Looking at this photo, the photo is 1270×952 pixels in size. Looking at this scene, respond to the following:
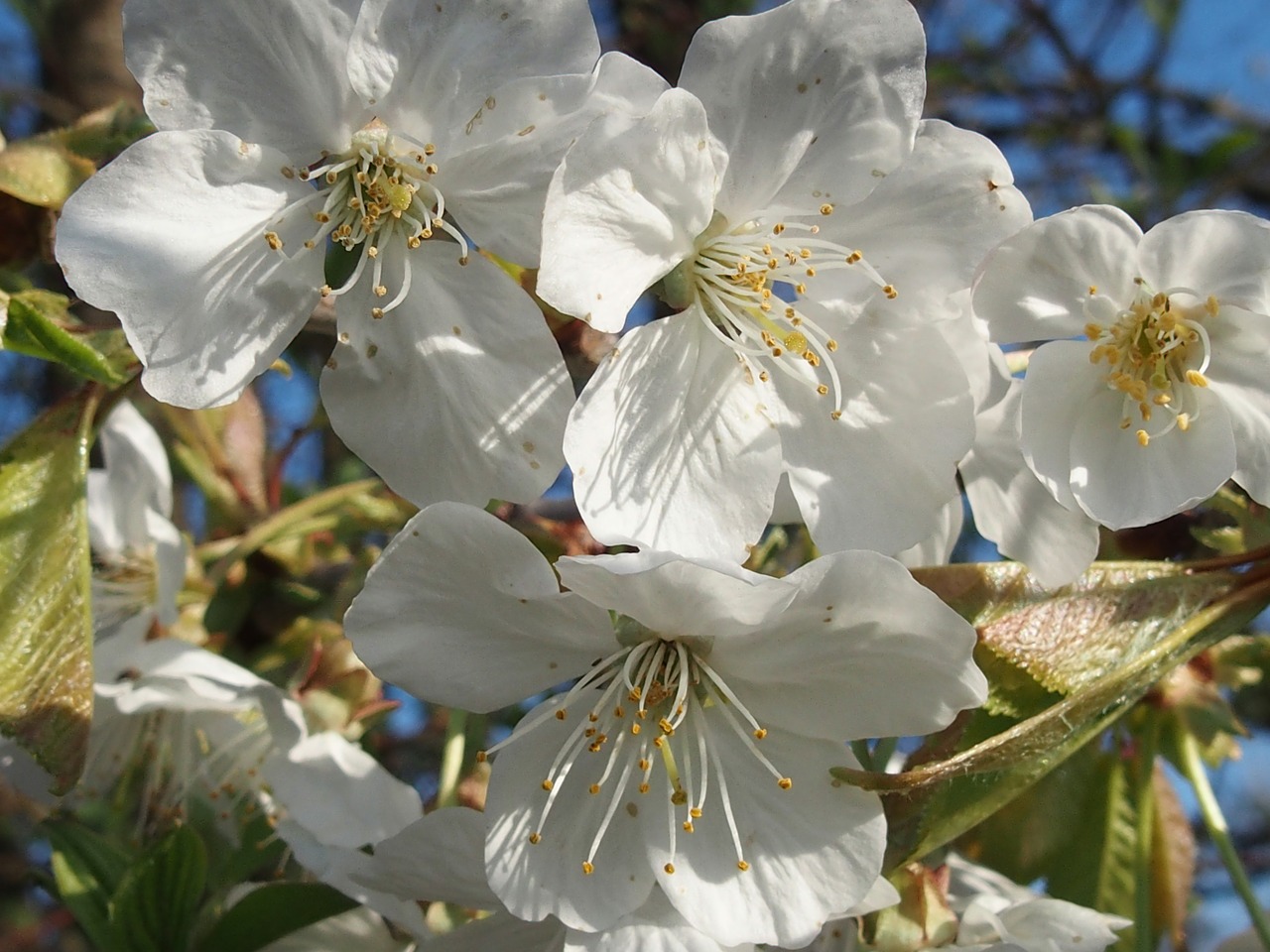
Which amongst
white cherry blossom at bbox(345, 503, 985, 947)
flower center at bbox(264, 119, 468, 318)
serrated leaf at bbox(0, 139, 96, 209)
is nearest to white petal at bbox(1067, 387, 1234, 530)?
white cherry blossom at bbox(345, 503, 985, 947)

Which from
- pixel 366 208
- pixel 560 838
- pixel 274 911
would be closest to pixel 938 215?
pixel 366 208

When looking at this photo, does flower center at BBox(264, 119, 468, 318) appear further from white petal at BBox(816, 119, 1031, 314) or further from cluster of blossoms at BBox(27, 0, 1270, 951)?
white petal at BBox(816, 119, 1031, 314)

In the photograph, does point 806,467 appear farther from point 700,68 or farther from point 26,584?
point 26,584

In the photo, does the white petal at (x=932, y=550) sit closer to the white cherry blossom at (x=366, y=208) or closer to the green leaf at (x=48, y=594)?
the white cherry blossom at (x=366, y=208)

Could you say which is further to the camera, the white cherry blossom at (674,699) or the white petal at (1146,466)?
the white petal at (1146,466)

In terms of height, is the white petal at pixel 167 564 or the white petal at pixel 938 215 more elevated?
the white petal at pixel 938 215

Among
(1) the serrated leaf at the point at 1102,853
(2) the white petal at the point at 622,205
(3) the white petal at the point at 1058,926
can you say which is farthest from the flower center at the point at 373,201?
(1) the serrated leaf at the point at 1102,853

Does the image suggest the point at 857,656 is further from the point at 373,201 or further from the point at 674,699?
the point at 373,201

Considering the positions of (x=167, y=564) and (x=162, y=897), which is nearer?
(x=162, y=897)
